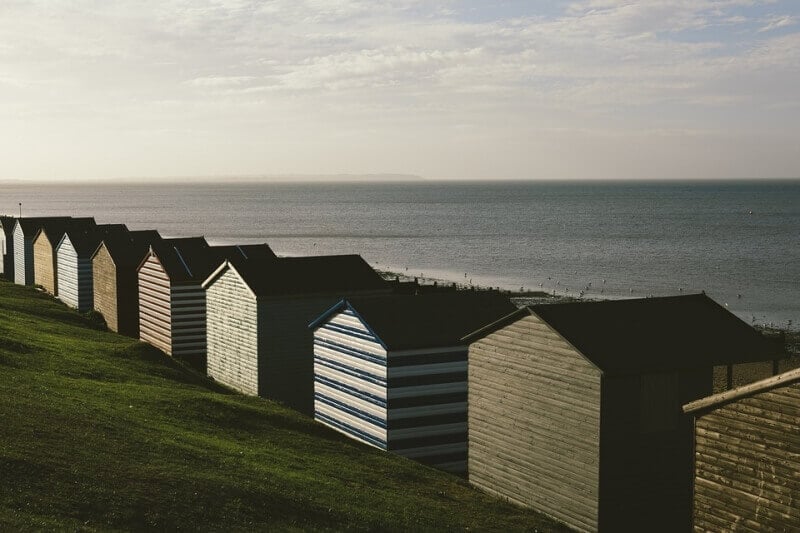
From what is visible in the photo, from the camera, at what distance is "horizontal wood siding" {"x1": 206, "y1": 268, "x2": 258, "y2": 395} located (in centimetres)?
3659

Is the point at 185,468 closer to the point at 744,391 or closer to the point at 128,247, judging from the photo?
the point at 744,391

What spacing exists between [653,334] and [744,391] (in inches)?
206

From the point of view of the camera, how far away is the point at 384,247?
154 meters

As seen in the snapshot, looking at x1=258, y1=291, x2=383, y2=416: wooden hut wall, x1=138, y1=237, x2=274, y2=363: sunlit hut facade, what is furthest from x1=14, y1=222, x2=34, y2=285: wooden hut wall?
x1=258, y1=291, x2=383, y2=416: wooden hut wall

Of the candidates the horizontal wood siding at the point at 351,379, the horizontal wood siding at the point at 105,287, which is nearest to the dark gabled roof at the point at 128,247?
the horizontal wood siding at the point at 105,287

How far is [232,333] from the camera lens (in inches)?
1517

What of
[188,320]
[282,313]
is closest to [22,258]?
[188,320]

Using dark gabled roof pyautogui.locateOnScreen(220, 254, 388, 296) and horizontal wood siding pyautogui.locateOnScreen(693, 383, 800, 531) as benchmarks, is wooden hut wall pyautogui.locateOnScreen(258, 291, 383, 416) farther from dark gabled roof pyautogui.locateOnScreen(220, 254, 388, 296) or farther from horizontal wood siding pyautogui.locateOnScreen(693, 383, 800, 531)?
horizontal wood siding pyautogui.locateOnScreen(693, 383, 800, 531)

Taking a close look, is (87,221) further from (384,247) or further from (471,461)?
(384,247)

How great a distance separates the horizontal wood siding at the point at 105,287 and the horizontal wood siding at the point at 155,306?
2.95 meters

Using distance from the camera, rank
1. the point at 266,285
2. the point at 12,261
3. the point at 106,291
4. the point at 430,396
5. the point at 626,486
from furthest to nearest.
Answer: the point at 12,261 → the point at 106,291 → the point at 266,285 → the point at 430,396 → the point at 626,486

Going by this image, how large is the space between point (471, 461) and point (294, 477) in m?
5.42

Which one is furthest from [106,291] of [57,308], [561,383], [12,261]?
[561,383]

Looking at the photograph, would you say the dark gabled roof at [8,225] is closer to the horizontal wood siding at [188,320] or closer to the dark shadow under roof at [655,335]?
the horizontal wood siding at [188,320]
